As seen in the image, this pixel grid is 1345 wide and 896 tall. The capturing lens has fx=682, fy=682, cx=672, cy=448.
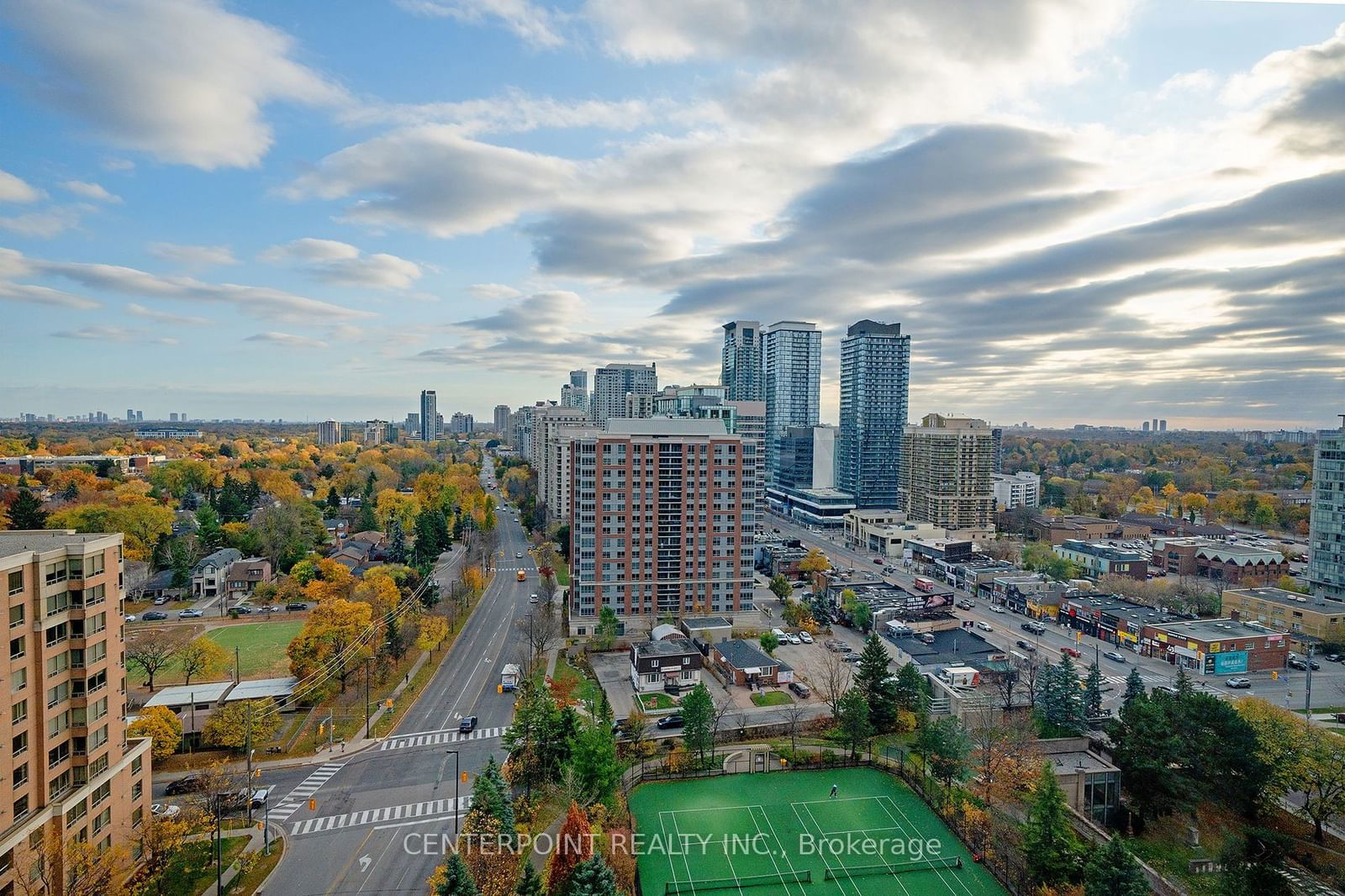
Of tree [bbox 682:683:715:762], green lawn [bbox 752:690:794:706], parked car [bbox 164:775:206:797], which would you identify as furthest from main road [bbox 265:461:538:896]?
green lawn [bbox 752:690:794:706]

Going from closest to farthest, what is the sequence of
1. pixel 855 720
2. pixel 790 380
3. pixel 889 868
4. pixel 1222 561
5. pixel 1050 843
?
pixel 1050 843
pixel 889 868
pixel 855 720
pixel 1222 561
pixel 790 380

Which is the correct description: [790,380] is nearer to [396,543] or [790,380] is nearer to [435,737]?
[396,543]

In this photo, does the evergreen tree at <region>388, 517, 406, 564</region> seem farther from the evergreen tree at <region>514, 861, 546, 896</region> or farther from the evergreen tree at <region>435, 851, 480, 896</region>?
the evergreen tree at <region>514, 861, 546, 896</region>

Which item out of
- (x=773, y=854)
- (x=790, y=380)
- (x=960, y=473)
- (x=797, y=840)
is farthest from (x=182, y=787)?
(x=790, y=380)

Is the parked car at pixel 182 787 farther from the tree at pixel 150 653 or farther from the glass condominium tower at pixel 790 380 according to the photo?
the glass condominium tower at pixel 790 380

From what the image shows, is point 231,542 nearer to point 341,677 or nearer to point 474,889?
point 341,677

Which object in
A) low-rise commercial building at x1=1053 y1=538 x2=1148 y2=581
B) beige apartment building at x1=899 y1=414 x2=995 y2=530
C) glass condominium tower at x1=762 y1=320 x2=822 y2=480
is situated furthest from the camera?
glass condominium tower at x1=762 y1=320 x2=822 y2=480

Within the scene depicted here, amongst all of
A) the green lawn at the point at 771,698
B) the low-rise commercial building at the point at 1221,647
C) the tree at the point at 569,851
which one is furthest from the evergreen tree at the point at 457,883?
the low-rise commercial building at the point at 1221,647
